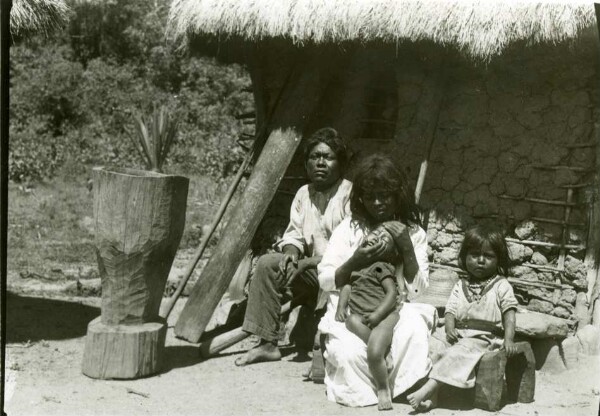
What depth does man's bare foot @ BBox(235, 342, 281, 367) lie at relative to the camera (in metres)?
4.71

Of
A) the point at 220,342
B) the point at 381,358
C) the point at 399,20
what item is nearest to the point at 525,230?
the point at 399,20

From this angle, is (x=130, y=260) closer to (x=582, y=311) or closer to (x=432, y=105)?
(x=432, y=105)

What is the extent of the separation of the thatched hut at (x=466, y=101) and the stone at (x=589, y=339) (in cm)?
15

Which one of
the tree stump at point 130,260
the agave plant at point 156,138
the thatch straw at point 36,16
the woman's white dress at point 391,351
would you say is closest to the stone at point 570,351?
the woman's white dress at point 391,351

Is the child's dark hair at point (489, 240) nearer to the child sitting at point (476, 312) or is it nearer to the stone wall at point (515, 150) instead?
the child sitting at point (476, 312)

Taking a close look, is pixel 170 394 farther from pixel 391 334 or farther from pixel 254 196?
pixel 254 196

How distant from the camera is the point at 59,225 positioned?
10398mm

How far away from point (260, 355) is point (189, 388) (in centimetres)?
64

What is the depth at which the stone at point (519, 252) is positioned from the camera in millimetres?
5258

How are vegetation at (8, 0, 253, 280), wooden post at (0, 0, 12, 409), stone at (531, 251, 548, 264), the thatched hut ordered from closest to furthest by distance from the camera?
wooden post at (0, 0, 12, 409), the thatched hut, stone at (531, 251, 548, 264), vegetation at (8, 0, 253, 280)

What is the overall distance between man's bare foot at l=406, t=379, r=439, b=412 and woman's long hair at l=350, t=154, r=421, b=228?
907 mm

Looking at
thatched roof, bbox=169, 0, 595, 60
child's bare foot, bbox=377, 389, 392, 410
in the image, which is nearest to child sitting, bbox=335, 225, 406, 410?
child's bare foot, bbox=377, 389, 392, 410

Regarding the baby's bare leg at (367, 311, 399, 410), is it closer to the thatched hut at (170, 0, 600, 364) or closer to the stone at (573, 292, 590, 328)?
the thatched hut at (170, 0, 600, 364)

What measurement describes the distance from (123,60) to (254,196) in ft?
44.1
